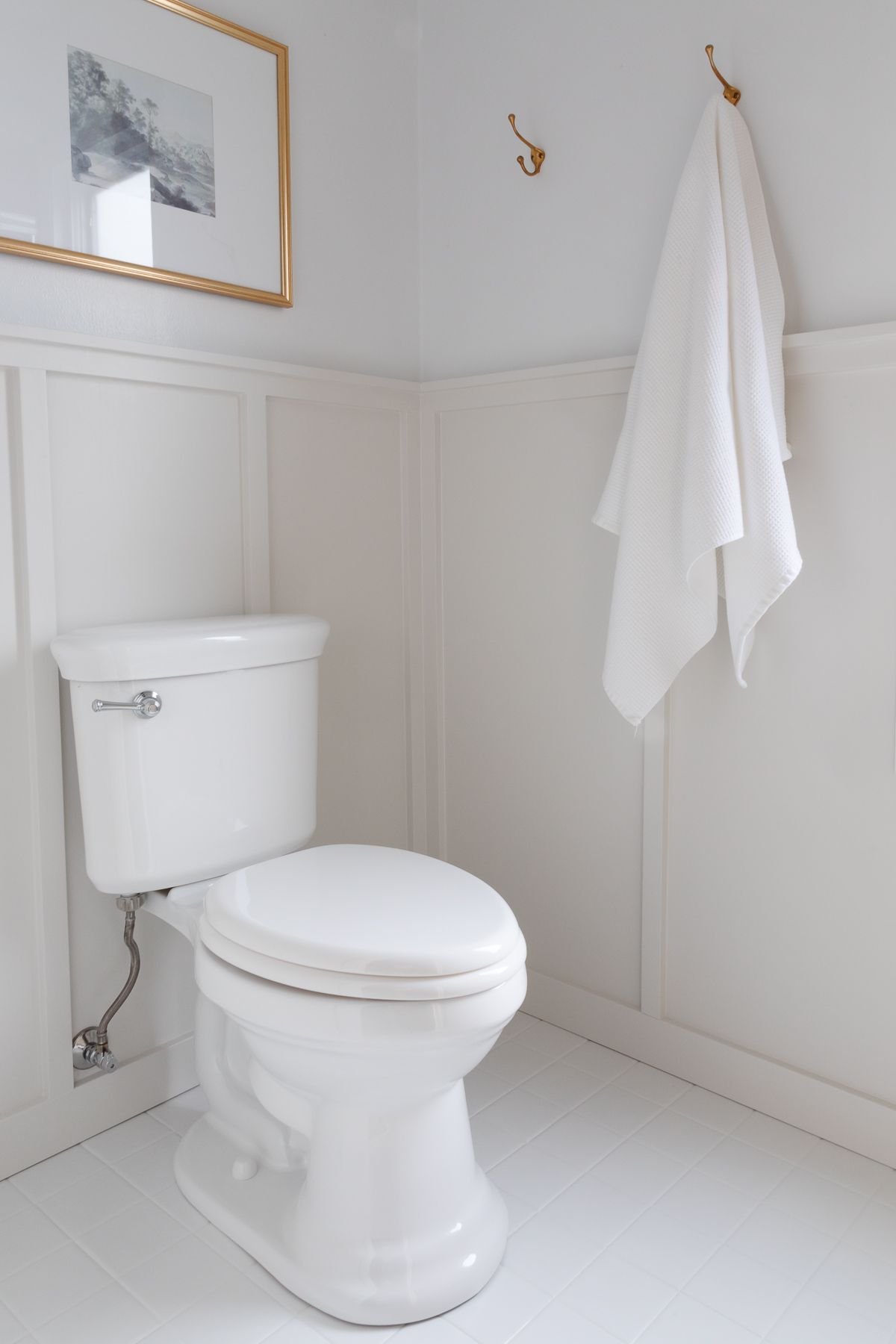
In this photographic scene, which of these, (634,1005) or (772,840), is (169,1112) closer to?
(634,1005)

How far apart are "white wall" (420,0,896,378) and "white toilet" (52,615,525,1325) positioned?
71cm

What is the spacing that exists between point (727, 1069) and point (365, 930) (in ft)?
2.57

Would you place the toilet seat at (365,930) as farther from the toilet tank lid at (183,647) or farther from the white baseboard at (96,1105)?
the white baseboard at (96,1105)

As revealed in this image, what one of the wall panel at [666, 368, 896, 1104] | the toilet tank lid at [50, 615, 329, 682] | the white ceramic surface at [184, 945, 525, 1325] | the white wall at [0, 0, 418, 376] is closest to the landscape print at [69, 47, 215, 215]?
the white wall at [0, 0, 418, 376]

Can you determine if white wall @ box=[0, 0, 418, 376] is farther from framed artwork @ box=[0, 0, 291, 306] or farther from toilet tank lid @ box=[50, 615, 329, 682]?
toilet tank lid @ box=[50, 615, 329, 682]

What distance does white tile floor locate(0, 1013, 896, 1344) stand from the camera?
1144 mm

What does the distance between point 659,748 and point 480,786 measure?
41 centimetres

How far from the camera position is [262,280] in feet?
5.45

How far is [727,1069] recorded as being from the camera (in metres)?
1.58

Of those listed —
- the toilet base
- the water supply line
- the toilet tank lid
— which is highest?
the toilet tank lid

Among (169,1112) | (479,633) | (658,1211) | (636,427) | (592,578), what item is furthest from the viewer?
(479,633)

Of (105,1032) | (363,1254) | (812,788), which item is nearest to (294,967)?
(363,1254)

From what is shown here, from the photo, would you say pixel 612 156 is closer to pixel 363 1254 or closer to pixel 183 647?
pixel 183 647

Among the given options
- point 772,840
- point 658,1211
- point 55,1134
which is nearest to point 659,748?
point 772,840
